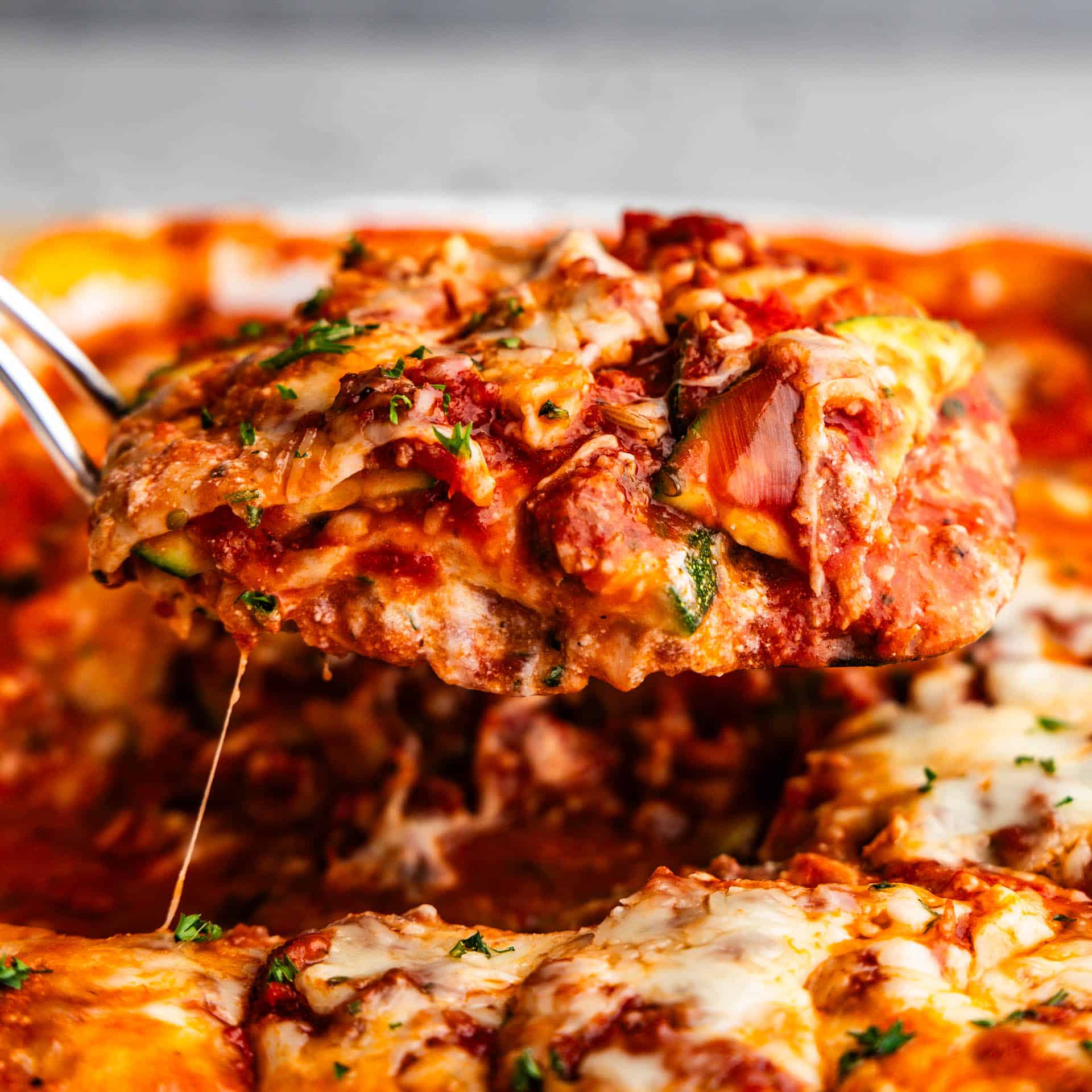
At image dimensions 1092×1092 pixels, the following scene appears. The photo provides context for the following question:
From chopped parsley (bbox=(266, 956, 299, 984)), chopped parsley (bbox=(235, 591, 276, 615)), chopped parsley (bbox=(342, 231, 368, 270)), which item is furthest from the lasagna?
chopped parsley (bbox=(342, 231, 368, 270))

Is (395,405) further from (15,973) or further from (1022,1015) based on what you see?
(1022,1015)

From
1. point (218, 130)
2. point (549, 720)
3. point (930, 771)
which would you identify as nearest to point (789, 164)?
point (218, 130)

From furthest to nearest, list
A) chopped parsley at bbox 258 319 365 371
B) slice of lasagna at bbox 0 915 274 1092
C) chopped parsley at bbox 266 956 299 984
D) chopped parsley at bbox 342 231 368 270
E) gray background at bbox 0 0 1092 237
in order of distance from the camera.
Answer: gray background at bbox 0 0 1092 237 < chopped parsley at bbox 342 231 368 270 < chopped parsley at bbox 258 319 365 371 < chopped parsley at bbox 266 956 299 984 < slice of lasagna at bbox 0 915 274 1092

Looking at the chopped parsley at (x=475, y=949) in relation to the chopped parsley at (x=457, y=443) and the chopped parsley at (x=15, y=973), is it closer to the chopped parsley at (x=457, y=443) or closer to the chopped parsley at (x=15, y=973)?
the chopped parsley at (x=15, y=973)

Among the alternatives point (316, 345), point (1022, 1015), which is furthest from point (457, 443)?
point (1022, 1015)

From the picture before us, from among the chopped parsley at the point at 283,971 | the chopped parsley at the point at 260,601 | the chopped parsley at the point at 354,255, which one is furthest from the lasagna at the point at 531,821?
the chopped parsley at the point at 354,255

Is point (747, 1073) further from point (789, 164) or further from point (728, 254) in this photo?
point (789, 164)

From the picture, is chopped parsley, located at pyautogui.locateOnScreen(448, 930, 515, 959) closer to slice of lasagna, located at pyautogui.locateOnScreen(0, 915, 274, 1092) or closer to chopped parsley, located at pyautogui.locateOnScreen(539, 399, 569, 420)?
slice of lasagna, located at pyautogui.locateOnScreen(0, 915, 274, 1092)
